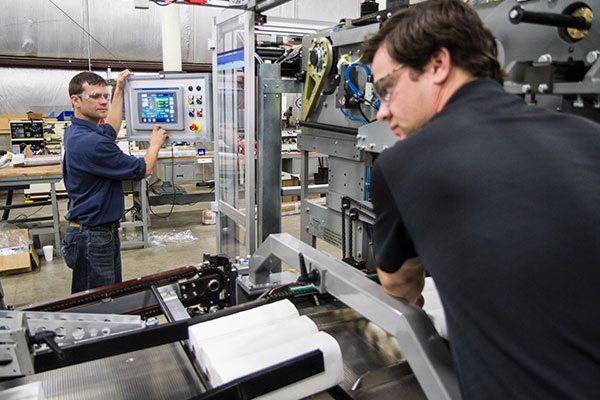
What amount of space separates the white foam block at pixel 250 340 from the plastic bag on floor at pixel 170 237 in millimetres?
3840

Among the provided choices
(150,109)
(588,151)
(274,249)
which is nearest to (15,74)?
(150,109)

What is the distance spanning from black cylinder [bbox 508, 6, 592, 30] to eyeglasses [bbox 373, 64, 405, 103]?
0.35 m

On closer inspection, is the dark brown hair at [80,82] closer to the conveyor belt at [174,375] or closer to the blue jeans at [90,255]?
the blue jeans at [90,255]

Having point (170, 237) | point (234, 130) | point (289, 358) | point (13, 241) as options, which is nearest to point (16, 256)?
point (13, 241)

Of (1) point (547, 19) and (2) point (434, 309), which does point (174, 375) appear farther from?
(1) point (547, 19)

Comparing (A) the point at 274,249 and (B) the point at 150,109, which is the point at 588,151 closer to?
(A) the point at 274,249

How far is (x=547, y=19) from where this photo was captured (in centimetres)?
107

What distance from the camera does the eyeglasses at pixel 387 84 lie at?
920mm

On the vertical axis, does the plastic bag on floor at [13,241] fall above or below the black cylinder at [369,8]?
below

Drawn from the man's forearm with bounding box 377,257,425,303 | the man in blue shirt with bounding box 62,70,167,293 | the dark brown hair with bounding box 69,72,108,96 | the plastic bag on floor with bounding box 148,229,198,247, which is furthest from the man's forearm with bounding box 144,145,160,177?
the plastic bag on floor with bounding box 148,229,198,247

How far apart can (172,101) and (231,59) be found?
19.1 inches

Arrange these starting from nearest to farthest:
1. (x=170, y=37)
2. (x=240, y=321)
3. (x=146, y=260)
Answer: (x=240, y=321), (x=146, y=260), (x=170, y=37)

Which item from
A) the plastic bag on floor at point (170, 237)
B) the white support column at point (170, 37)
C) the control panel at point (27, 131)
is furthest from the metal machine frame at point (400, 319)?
the control panel at point (27, 131)

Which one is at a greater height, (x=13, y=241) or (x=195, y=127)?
(x=195, y=127)
